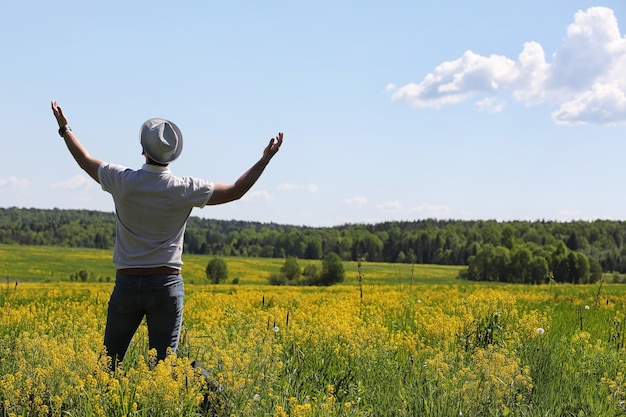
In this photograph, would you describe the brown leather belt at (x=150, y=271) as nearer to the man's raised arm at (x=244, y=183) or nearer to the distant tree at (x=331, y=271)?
the man's raised arm at (x=244, y=183)

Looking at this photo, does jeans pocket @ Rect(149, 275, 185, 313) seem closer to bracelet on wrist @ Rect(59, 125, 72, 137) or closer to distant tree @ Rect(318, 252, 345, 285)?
bracelet on wrist @ Rect(59, 125, 72, 137)

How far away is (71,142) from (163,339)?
1.54 metres

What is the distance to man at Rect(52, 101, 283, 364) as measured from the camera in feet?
13.7

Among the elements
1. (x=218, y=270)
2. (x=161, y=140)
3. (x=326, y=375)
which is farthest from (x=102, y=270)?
(x=161, y=140)

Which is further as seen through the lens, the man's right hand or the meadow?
the man's right hand

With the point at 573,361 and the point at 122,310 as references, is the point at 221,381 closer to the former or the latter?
the point at 122,310

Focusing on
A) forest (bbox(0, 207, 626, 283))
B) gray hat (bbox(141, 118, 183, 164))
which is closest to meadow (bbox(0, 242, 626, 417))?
gray hat (bbox(141, 118, 183, 164))

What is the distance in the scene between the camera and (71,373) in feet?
13.7

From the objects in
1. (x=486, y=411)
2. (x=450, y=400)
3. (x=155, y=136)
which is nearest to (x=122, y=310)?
(x=155, y=136)

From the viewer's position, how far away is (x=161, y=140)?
418cm

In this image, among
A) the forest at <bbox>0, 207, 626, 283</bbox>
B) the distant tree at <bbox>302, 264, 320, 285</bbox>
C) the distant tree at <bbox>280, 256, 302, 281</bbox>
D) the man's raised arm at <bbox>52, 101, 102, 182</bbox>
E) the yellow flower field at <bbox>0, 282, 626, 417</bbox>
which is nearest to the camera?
the yellow flower field at <bbox>0, 282, 626, 417</bbox>

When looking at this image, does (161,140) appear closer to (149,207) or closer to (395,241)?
(149,207)

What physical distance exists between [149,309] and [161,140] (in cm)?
113

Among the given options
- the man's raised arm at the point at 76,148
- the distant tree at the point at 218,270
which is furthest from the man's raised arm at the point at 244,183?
the distant tree at the point at 218,270
